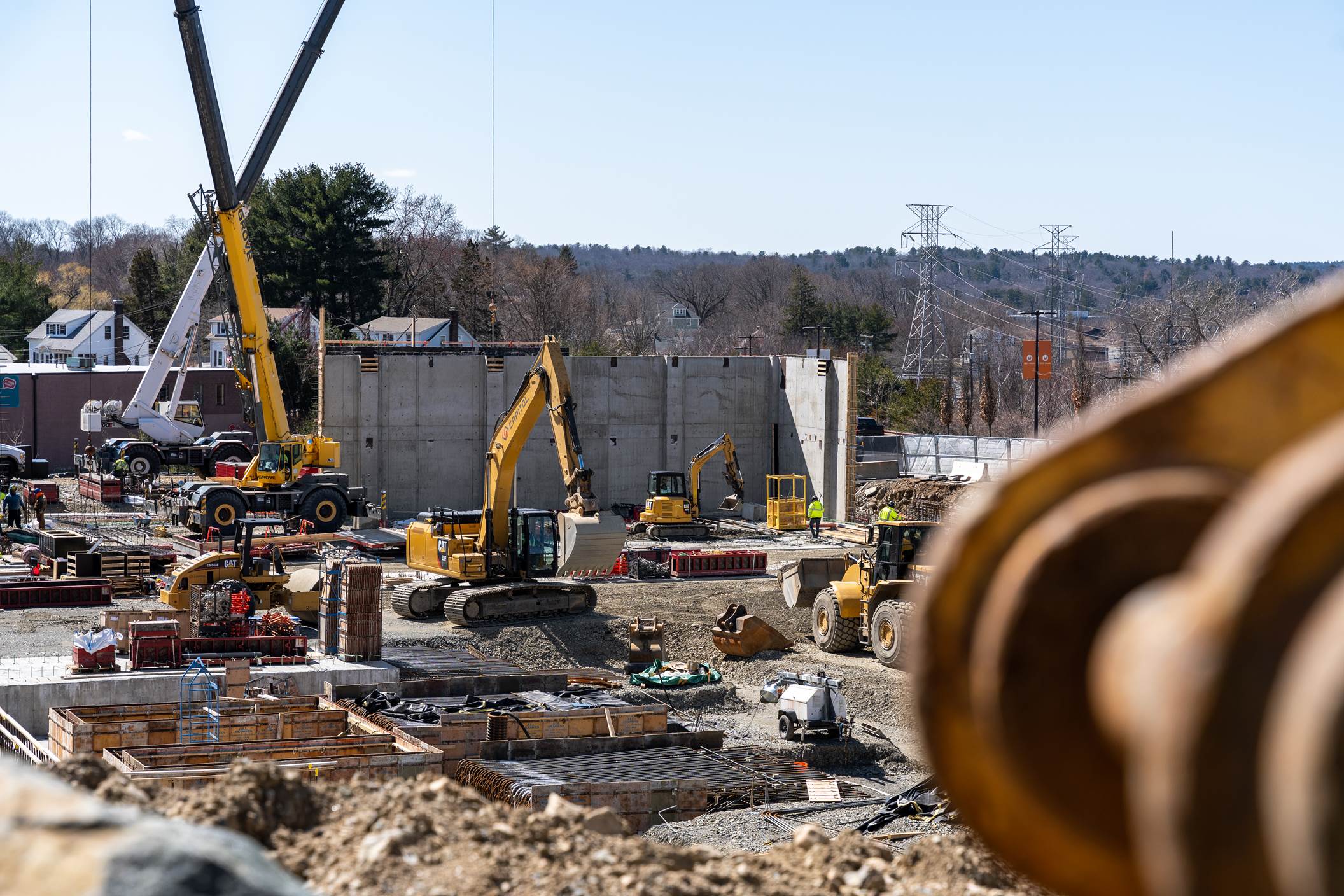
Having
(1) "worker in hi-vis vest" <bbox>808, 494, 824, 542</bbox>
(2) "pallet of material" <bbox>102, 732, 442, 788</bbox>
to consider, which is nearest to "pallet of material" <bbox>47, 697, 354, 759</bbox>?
(2) "pallet of material" <bbox>102, 732, 442, 788</bbox>

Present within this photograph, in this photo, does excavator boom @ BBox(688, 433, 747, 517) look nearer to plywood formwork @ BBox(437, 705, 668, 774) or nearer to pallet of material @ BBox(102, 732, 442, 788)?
plywood formwork @ BBox(437, 705, 668, 774)

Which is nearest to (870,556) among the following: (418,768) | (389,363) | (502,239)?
(418,768)

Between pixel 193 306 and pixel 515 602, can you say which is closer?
pixel 515 602

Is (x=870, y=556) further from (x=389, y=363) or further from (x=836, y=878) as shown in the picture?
(x=389, y=363)

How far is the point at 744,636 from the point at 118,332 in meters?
60.4

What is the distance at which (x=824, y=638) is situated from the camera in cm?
2527

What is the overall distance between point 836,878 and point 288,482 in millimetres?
32955

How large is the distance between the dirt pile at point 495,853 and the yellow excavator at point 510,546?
1798 cm

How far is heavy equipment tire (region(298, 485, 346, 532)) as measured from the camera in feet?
124

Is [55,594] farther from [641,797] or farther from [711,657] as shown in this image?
[641,797]

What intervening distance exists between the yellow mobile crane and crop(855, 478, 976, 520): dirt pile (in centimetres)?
1588

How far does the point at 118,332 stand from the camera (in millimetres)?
75812

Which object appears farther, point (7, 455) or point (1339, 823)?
point (7, 455)

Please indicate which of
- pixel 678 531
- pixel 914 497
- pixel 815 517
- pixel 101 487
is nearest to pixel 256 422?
pixel 101 487
